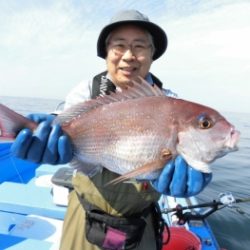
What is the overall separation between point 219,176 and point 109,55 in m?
10.4

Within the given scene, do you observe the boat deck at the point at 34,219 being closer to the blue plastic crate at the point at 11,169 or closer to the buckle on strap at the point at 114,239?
the buckle on strap at the point at 114,239

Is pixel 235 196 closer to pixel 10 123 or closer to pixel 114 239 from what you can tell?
pixel 114 239

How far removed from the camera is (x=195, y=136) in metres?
2.32

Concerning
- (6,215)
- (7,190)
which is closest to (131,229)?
(6,215)

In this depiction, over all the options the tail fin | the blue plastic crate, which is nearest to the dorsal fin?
the tail fin

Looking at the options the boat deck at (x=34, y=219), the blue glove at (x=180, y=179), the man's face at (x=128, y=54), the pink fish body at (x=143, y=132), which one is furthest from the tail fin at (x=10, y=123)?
the boat deck at (x=34, y=219)

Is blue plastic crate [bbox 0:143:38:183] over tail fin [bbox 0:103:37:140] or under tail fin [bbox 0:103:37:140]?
under

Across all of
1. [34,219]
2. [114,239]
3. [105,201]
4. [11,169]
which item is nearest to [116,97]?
[105,201]

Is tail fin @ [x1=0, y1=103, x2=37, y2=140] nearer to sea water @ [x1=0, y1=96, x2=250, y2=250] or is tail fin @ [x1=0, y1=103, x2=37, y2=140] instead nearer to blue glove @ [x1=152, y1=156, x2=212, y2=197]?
blue glove @ [x1=152, y1=156, x2=212, y2=197]

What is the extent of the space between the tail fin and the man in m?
0.18

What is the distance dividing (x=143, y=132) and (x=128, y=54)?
31.8 inches

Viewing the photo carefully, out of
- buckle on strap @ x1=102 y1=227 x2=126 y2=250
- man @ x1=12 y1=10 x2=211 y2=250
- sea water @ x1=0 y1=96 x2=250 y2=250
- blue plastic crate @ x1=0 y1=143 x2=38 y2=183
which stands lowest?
sea water @ x1=0 y1=96 x2=250 y2=250

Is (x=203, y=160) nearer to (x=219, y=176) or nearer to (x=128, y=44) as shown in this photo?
(x=128, y=44)

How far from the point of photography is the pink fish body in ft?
7.54
